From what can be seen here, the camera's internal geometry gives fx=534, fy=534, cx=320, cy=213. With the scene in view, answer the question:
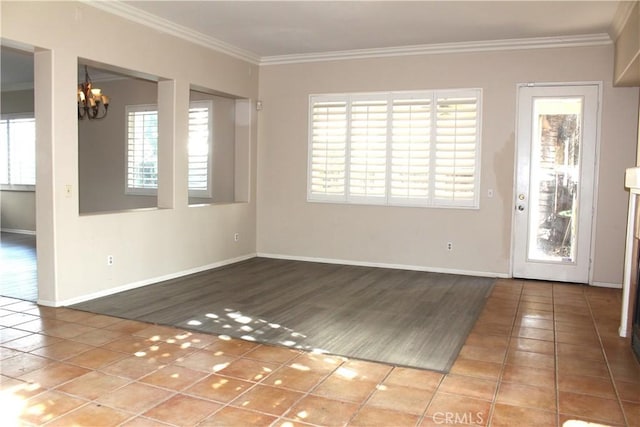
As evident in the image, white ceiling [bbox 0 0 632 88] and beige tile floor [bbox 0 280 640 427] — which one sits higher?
white ceiling [bbox 0 0 632 88]

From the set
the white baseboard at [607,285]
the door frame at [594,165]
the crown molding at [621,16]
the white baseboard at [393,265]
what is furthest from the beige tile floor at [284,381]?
the crown molding at [621,16]

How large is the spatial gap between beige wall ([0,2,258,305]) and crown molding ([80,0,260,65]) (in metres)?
0.06

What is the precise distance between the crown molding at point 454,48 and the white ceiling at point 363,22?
0.03 metres

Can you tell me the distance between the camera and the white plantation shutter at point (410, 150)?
6.84 metres

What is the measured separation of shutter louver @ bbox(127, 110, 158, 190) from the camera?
8.41 m

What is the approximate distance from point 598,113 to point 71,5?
5630mm

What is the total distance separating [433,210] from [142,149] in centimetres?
471

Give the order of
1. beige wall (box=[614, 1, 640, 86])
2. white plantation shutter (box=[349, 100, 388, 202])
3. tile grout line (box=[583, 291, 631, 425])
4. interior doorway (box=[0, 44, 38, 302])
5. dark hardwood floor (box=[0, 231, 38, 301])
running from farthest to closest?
interior doorway (box=[0, 44, 38, 302]) < white plantation shutter (box=[349, 100, 388, 202]) < dark hardwood floor (box=[0, 231, 38, 301]) < beige wall (box=[614, 1, 640, 86]) < tile grout line (box=[583, 291, 631, 425])

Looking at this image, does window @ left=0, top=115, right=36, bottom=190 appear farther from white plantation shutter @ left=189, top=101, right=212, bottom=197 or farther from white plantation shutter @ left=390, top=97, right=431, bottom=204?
white plantation shutter @ left=390, top=97, right=431, bottom=204

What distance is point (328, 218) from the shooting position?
7.42 m

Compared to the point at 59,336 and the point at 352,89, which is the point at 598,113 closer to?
the point at 352,89

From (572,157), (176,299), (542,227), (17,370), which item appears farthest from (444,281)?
(17,370)

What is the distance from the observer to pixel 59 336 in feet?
13.1

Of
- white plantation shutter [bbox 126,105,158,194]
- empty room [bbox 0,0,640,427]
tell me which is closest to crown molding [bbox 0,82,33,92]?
empty room [bbox 0,0,640,427]
